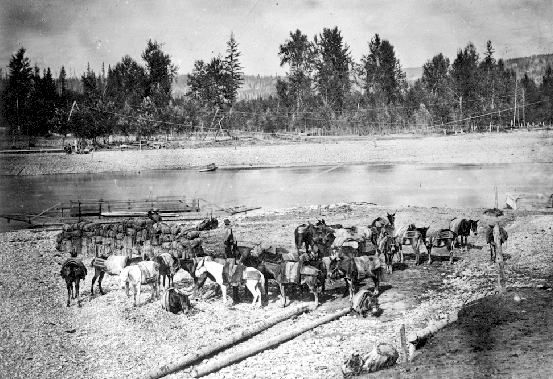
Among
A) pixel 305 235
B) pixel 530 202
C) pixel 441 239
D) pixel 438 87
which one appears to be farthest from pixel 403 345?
pixel 438 87

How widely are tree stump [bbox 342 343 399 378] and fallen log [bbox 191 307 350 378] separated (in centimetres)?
240

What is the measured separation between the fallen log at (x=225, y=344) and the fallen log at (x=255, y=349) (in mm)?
524

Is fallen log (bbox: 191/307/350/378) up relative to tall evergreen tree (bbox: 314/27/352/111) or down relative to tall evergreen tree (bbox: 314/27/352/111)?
down

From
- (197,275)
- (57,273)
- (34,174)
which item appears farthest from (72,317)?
(34,174)

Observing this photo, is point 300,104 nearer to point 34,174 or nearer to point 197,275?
point 34,174

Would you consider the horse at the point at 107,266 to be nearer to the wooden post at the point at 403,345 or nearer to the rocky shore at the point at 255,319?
the rocky shore at the point at 255,319

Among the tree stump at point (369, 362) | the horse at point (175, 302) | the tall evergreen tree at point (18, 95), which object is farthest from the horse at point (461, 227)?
the tall evergreen tree at point (18, 95)

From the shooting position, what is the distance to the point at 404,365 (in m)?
10.9

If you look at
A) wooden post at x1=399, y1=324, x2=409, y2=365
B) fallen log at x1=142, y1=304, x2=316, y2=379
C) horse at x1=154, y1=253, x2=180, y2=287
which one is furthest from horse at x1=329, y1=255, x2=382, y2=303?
horse at x1=154, y1=253, x2=180, y2=287

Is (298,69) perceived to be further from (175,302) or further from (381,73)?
(175,302)

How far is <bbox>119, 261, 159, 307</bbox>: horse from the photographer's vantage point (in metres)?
16.1

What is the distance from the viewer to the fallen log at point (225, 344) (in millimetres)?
11641

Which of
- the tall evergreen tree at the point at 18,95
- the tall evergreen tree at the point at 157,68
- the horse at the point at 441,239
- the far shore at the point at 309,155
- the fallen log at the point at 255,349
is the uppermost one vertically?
the tall evergreen tree at the point at 157,68

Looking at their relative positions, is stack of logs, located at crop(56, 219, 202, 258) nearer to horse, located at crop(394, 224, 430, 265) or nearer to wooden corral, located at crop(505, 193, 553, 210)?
horse, located at crop(394, 224, 430, 265)
